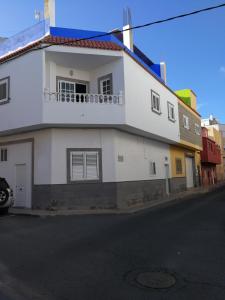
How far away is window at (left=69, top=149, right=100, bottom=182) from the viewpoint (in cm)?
1675

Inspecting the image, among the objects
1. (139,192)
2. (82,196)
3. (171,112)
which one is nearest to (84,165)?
(82,196)

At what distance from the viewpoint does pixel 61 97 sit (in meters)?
16.3

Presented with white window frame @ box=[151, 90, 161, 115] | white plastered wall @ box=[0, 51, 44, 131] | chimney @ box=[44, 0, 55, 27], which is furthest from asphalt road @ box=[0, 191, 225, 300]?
chimney @ box=[44, 0, 55, 27]

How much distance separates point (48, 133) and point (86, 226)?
21.8 ft

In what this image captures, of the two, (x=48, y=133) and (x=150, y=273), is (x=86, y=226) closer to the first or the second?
(x=150, y=273)

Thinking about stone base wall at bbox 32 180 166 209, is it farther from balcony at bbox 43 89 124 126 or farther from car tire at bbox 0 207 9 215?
balcony at bbox 43 89 124 126

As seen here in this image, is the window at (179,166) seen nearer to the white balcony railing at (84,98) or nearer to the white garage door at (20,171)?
the white balcony railing at (84,98)

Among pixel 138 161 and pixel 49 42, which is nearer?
pixel 49 42

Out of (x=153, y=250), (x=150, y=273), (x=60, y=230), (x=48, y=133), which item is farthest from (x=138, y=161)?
(x=150, y=273)

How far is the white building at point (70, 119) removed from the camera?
16125 millimetres

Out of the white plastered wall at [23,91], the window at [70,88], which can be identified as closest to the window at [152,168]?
the window at [70,88]

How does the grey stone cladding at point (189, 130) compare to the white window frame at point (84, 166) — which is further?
the grey stone cladding at point (189, 130)

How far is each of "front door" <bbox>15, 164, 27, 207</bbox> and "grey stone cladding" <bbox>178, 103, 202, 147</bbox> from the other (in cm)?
1392

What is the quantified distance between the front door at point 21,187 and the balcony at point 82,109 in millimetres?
3673
